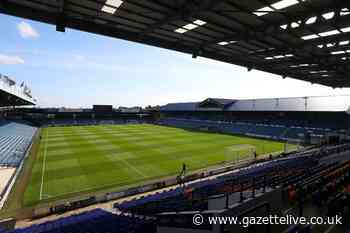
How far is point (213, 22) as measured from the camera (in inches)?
377

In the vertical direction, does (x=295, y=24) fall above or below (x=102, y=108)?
above

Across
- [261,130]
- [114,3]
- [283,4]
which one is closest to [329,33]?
[283,4]

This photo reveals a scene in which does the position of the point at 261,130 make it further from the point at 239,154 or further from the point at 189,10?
the point at 189,10

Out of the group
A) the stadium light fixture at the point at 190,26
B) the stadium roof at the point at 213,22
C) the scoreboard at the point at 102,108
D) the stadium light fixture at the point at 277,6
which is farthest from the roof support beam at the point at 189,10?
the scoreboard at the point at 102,108

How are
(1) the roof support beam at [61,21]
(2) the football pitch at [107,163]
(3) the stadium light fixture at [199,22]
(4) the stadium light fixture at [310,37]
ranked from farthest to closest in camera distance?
(2) the football pitch at [107,163], (4) the stadium light fixture at [310,37], (3) the stadium light fixture at [199,22], (1) the roof support beam at [61,21]

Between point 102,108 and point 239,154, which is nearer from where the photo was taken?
point 239,154

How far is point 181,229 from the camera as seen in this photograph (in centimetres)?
741

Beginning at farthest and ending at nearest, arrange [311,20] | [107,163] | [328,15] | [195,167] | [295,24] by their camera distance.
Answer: [107,163] < [195,167] < [295,24] < [311,20] < [328,15]

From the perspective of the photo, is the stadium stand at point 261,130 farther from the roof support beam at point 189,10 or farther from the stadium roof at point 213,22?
the roof support beam at point 189,10

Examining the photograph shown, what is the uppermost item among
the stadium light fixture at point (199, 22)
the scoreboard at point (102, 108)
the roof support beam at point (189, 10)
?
the stadium light fixture at point (199, 22)

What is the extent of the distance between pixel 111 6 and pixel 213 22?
12.6 ft

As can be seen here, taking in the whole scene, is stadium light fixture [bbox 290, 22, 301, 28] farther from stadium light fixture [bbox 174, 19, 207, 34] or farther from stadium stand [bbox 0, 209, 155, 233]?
stadium stand [bbox 0, 209, 155, 233]

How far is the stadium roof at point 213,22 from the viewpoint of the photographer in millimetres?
8031

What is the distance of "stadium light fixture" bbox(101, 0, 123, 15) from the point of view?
8010 millimetres
